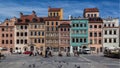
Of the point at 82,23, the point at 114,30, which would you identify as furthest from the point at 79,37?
the point at 114,30

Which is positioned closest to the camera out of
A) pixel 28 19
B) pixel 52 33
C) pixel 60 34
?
pixel 60 34

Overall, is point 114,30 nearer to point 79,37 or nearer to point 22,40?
point 79,37

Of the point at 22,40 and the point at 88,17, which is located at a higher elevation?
the point at 88,17

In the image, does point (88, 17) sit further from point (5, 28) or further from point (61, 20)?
point (5, 28)

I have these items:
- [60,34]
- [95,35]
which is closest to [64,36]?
[60,34]

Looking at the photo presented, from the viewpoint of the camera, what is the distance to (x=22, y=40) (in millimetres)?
102125

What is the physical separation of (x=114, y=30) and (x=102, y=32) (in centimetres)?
395

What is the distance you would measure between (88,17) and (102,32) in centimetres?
767

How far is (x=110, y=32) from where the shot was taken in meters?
99.2

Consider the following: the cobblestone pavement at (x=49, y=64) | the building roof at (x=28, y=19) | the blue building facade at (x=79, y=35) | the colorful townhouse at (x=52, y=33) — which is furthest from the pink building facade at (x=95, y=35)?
the cobblestone pavement at (x=49, y=64)

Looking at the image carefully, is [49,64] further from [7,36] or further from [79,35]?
[7,36]

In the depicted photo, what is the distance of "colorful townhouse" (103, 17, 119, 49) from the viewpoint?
325 ft

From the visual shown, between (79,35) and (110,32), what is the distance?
1024 centimetres

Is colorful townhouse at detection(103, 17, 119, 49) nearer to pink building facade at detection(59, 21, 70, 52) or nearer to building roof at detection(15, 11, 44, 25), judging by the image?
pink building facade at detection(59, 21, 70, 52)
